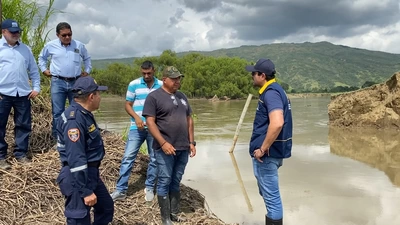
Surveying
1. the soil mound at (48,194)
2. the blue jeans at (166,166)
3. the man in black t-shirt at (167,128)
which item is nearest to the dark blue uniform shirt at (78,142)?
the man in black t-shirt at (167,128)

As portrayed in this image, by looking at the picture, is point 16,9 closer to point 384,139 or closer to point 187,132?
point 187,132

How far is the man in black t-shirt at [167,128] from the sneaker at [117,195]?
84 cm

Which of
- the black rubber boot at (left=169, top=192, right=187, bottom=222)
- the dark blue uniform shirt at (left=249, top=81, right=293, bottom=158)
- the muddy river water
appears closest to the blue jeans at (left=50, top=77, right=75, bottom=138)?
the black rubber boot at (left=169, top=192, right=187, bottom=222)

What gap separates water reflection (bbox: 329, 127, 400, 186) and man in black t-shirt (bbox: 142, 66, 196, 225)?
210 inches

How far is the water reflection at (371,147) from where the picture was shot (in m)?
9.33

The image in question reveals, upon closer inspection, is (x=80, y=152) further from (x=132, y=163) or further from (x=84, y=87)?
(x=132, y=163)

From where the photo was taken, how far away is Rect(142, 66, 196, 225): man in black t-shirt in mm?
4102

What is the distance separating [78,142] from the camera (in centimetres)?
303

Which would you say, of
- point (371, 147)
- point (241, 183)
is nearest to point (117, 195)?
point (241, 183)

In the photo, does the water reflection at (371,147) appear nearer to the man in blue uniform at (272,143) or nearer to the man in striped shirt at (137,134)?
the man in blue uniform at (272,143)

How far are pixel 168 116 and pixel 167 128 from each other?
13 cm

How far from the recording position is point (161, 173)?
419 centimetres

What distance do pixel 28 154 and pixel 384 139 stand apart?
1186 centimetres

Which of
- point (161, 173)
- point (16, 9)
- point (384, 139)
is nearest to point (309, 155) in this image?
point (384, 139)
